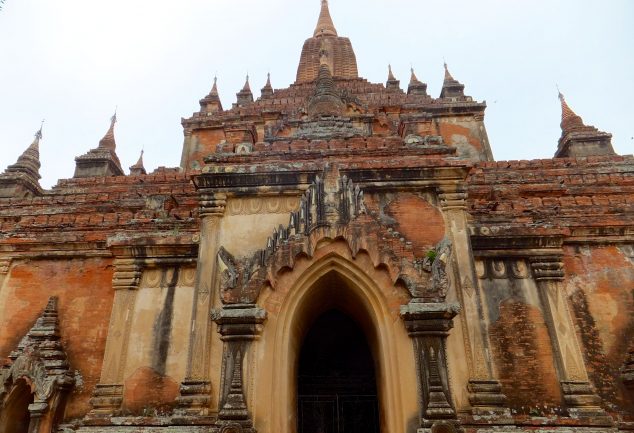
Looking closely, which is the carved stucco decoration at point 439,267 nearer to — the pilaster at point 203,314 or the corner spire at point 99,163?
the pilaster at point 203,314

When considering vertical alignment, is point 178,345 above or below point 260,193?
below

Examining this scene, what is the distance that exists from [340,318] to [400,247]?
4.18 metres

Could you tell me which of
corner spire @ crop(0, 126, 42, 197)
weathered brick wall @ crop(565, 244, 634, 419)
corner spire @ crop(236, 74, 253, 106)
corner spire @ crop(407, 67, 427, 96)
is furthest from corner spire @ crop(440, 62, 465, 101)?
corner spire @ crop(0, 126, 42, 197)

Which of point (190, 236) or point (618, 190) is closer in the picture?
point (190, 236)

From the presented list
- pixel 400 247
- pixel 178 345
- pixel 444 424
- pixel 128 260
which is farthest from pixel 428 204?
pixel 128 260

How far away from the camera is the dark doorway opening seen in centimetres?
1112

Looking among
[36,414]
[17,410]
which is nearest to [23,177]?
[17,410]

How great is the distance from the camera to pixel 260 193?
35.0 feet

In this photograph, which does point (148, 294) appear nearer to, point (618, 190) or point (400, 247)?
point (400, 247)

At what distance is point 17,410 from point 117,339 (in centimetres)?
319

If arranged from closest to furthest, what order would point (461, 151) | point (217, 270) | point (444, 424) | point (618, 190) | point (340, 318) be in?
point (444, 424), point (217, 270), point (340, 318), point (618, 190), point (461, 151)

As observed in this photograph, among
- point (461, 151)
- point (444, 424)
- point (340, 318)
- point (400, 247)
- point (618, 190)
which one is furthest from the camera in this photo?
point (461, 151)

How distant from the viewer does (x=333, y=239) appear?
9.08 meters

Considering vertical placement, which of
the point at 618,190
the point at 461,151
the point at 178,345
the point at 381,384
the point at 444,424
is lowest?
the point at 444,424
